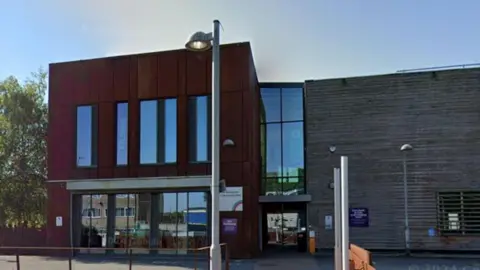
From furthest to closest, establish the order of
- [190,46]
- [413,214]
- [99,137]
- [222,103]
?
[413,214], [99,137], [222,103], [190,46]

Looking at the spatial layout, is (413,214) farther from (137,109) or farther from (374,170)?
(137,109)

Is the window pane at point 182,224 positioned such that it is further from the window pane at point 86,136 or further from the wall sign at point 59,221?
the wall sign at point 59,221

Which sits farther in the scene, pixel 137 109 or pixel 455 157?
pixel 455 157

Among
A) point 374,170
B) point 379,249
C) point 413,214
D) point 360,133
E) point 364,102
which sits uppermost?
point 364,102

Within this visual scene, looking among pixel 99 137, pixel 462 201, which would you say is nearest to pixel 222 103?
pixel 99 137

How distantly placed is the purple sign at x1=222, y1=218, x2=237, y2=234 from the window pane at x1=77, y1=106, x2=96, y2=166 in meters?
6.91

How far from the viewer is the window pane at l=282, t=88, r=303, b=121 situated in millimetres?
28719

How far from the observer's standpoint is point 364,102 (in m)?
26.9

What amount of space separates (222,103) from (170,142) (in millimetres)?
2959

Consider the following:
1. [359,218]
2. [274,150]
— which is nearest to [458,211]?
[359,218]

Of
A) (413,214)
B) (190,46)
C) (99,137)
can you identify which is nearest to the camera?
(190,46)

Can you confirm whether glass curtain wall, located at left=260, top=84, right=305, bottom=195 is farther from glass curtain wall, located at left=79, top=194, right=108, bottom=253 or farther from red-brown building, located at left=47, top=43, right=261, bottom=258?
glass curtain wall, located at left=79, top=194, right=108, bottom=253

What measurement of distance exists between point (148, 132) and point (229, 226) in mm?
5690

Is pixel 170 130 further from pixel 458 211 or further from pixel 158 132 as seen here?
pixel 458 211
